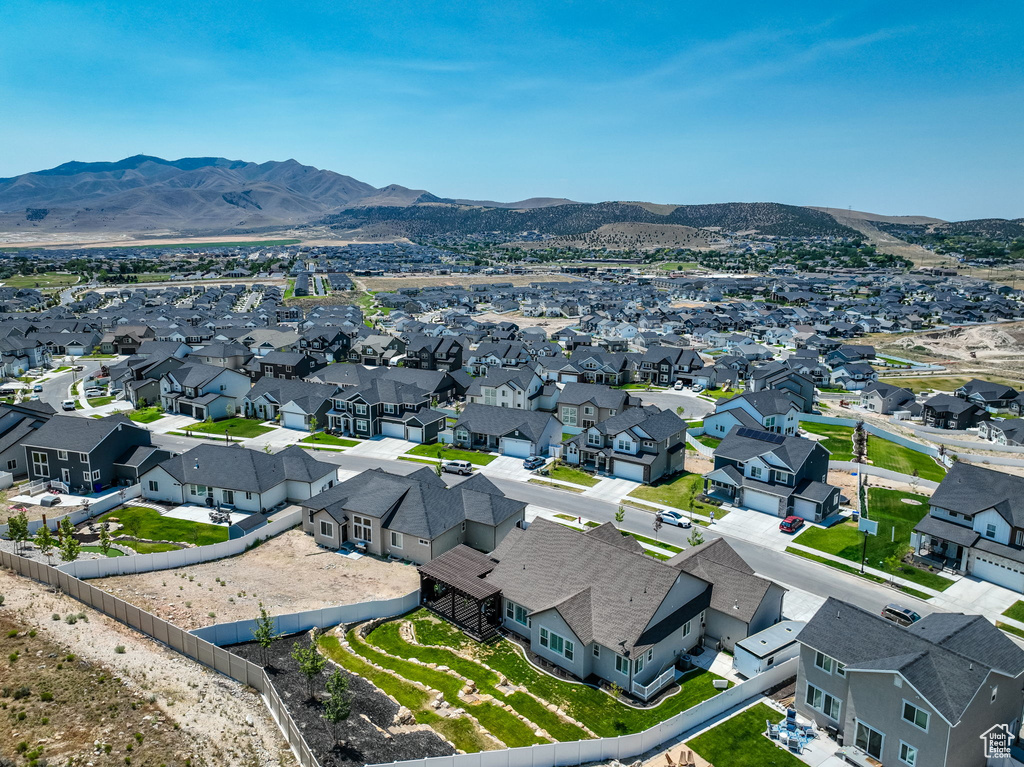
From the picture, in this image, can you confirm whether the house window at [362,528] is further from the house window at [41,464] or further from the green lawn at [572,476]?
the house window at [41,464]

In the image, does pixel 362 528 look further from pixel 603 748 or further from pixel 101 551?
pixel 603 748

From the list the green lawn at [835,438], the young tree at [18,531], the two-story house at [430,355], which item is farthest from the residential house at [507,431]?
the young tree at [18,531]

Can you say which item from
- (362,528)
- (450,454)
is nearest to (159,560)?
(362,528)

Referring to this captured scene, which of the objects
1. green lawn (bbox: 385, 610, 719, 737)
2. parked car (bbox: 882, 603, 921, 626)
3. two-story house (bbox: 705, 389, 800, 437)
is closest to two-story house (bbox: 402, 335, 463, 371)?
two-story house (bbox: 705, 389, 800, 437)

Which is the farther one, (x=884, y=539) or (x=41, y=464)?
(x=41, y=464)

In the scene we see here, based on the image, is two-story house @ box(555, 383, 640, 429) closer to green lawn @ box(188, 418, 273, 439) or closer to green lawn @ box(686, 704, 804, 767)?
green lawn @ box(188, 418, 273, 439)

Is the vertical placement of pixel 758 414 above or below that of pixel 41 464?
below

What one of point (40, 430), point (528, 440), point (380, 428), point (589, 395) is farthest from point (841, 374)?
point (40, 430)
